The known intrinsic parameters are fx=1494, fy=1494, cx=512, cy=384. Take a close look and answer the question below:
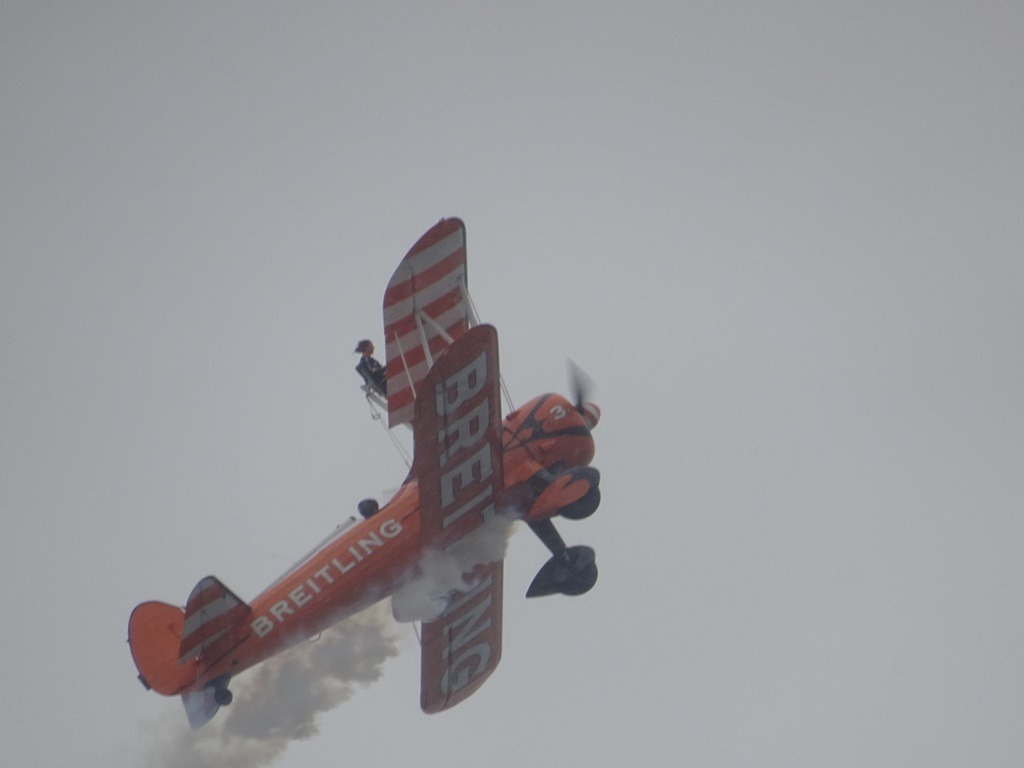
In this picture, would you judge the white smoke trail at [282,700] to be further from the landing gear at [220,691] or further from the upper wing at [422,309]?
the upper wing at [422,309]

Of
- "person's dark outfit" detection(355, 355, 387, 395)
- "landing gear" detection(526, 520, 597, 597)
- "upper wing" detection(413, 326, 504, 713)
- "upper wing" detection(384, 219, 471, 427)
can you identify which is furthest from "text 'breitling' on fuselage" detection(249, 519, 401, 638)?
"person's dark outfit" detection(355, 355, 387, 395)

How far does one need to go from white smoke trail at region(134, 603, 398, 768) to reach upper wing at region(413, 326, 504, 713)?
2.75 feet

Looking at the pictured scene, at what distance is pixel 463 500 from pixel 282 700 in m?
4.00

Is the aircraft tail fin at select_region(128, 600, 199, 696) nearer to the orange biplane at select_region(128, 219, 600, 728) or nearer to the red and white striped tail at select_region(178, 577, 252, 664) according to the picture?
the orange biplane at select_region(128, 219, 600, 728)

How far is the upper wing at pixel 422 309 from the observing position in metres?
18.5

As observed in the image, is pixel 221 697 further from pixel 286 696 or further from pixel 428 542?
pixel 428 542

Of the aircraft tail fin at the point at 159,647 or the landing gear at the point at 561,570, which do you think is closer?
the aircraft tail fin at the point at 159,647

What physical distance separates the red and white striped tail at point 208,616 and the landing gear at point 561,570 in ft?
11.0

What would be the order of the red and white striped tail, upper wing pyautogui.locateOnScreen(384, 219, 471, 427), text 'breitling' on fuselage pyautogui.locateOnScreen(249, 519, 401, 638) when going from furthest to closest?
upper wing pyautogui.locateOnScreen(384, 219, 471, 427) → text 'breitling' on fuselage pyautogui.locateOnScreen(249, 519, 401, 638) → the red and white striped tail

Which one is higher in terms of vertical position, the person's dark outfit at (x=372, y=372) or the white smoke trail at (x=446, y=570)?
the person's dark outfit at (x=372, y=372)

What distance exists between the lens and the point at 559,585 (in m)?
17.2

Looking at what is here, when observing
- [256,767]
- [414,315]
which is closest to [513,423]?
[414,315]

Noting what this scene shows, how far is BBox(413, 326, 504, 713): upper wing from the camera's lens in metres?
15.7

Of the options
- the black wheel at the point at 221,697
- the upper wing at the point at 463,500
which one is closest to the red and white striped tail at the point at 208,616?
the black wheel at the point at 221,697
